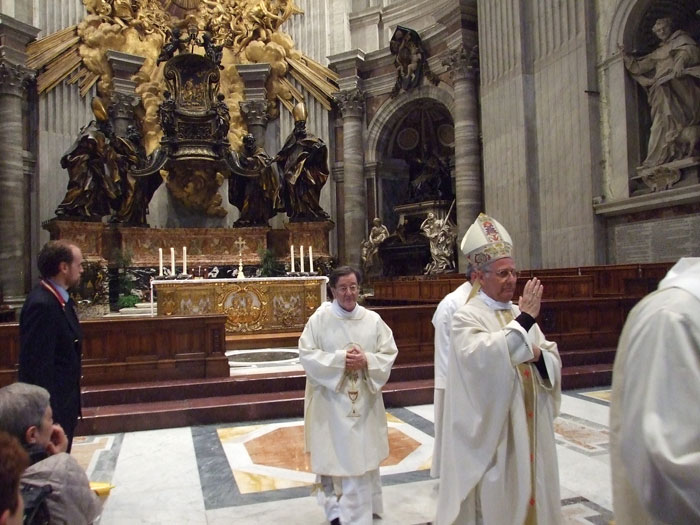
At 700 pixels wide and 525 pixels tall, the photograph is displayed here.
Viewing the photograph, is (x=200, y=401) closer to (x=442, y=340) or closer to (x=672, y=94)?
(x=442, y=340)

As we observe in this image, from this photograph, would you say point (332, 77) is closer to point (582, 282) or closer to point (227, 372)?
point (582, 282)

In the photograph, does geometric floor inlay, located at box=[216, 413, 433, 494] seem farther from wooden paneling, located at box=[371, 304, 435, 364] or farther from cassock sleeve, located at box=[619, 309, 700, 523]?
cassock sleeve, located at box=[619, 309, 700, 523]

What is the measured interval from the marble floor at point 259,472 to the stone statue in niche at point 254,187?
992 cm

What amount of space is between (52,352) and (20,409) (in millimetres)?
967

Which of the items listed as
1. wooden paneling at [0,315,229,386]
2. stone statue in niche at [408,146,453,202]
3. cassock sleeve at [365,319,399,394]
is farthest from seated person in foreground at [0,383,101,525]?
stone statue in niche at [408,146,453,202]

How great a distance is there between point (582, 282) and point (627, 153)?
2.99 meters

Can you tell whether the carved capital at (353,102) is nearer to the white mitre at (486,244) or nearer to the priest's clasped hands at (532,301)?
the white mitre at (486,244)

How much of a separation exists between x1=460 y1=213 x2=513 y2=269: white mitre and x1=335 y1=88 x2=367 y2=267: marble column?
14.9 metres

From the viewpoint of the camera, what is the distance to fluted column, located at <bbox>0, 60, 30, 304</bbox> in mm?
14570

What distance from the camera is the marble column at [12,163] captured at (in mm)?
14578

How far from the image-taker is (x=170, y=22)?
61.2 ft

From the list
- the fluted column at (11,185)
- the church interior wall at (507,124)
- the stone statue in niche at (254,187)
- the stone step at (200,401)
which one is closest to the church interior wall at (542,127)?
the church interior wall at (507,124)

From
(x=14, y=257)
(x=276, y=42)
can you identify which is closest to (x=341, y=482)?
(x=14, y=257)

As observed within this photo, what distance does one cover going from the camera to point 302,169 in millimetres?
14258
